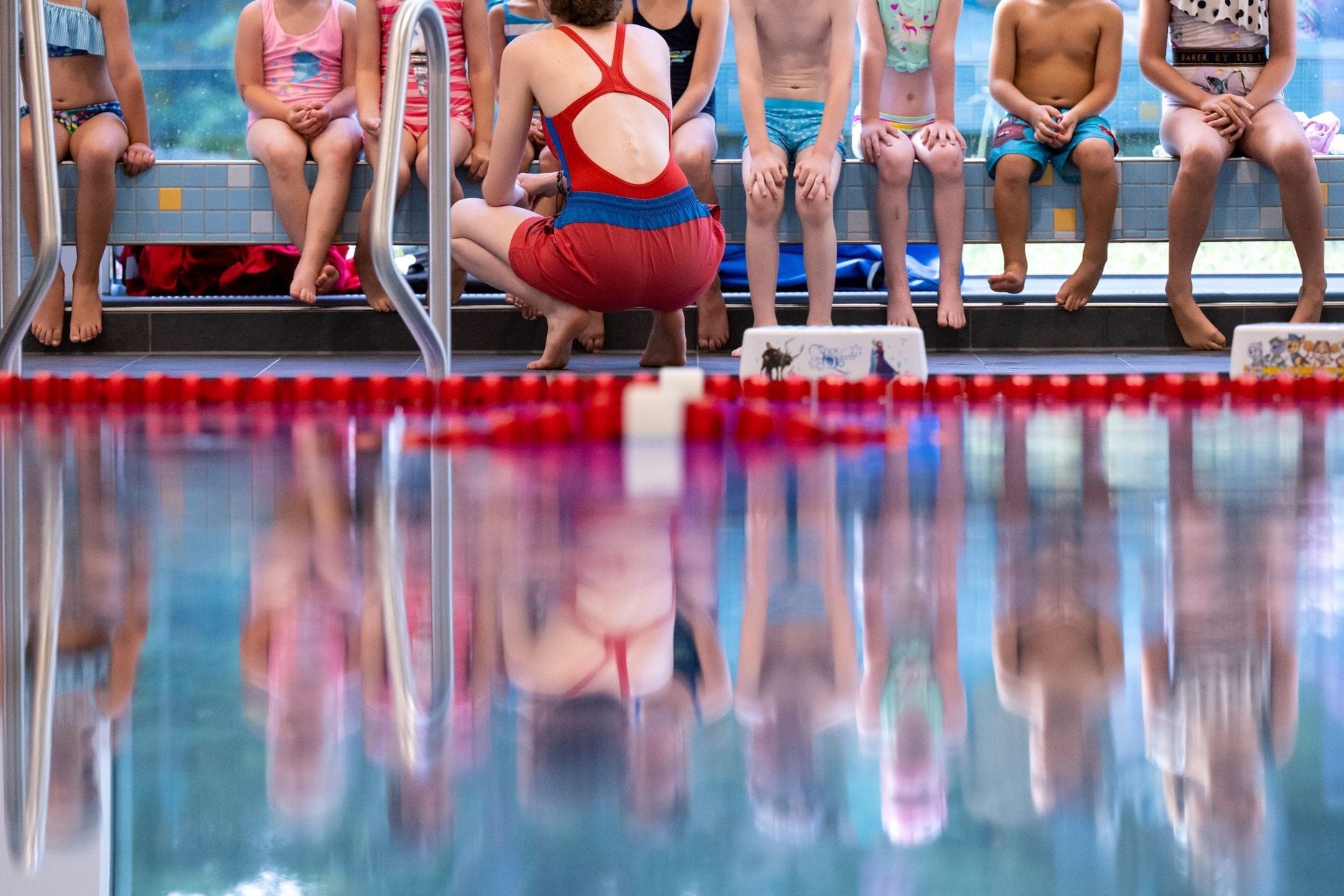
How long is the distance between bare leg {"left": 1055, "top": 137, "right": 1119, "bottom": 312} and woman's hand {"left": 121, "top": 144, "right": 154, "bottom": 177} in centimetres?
293

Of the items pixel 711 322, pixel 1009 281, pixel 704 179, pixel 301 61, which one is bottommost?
pixel 711 322

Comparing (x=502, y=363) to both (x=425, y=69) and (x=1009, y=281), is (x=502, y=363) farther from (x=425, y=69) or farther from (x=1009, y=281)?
(x=1009, y=281)

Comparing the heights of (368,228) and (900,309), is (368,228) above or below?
above

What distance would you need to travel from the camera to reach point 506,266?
4137 mm

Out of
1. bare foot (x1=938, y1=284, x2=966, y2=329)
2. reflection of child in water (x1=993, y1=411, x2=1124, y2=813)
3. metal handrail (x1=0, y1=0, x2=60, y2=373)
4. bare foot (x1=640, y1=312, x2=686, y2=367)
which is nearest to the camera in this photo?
reflection of child in water (x1=993, y1=411, x2=1124, y2=813)

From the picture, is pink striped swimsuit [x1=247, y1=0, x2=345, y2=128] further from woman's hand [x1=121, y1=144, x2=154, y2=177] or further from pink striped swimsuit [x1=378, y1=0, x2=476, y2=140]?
woman's hand [x1=121, y1=144, x2=154, y2=177]

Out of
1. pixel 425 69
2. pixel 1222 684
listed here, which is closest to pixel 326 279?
pixel 425 69

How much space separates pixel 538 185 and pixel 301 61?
1111mm

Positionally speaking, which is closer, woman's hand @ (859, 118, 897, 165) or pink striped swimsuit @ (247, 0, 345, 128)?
woman's hand @ (859, 118, 897, 165)

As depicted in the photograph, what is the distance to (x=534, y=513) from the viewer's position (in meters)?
1.73

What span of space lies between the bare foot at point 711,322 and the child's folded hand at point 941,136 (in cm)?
79

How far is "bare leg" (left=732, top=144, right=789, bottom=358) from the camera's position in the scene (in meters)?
4.54

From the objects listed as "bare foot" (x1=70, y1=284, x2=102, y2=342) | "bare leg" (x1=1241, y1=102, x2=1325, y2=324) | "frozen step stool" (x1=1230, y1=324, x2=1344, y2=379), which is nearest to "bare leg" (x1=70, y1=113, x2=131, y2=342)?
"bare foot" (x1=70, y1=284, x2=102, y2=342)

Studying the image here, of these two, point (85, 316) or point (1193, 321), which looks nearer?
point (1193, 321)
